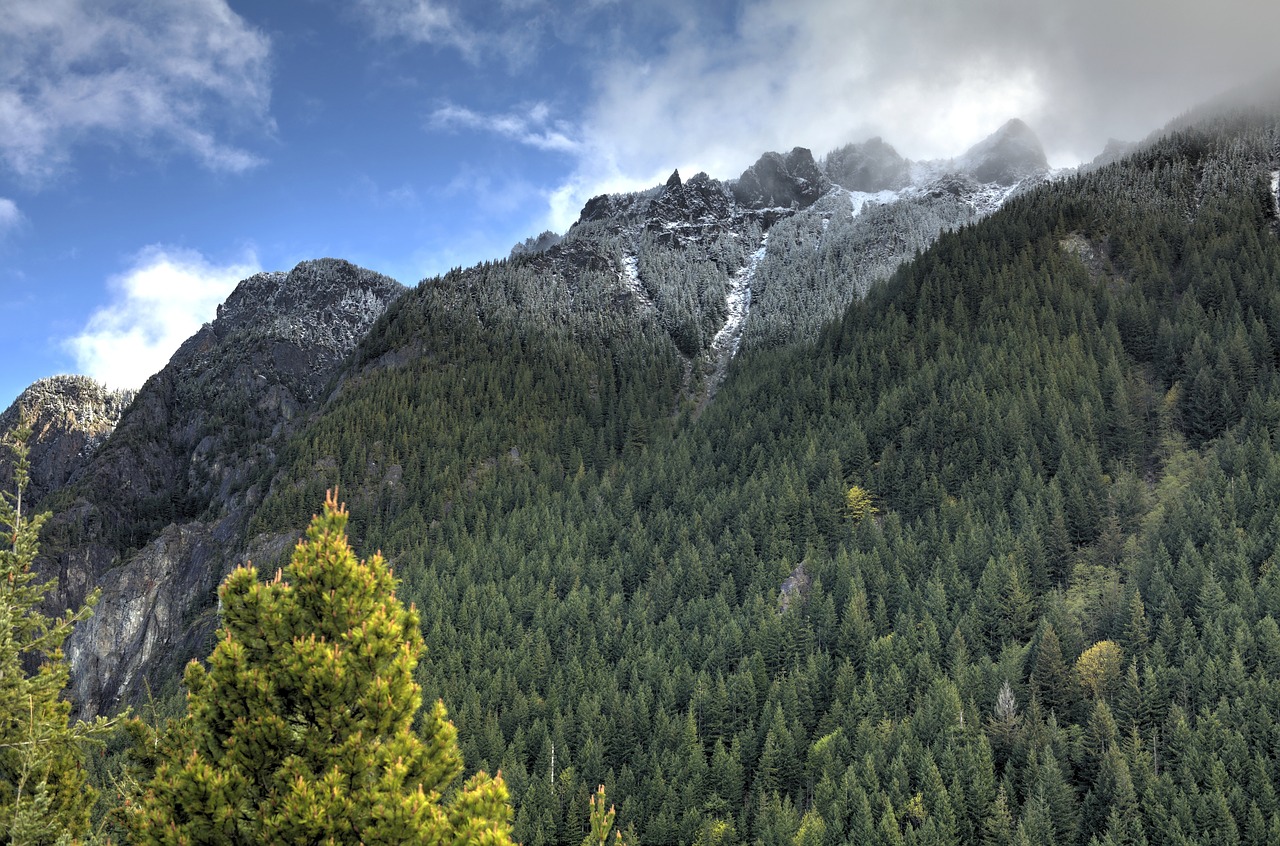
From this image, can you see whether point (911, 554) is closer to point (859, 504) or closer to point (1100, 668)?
point (859, 504)

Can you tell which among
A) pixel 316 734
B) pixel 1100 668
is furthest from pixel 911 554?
pixel 316 734

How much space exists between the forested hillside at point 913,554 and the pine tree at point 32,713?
5963 cm

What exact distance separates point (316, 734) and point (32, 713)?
8.18m

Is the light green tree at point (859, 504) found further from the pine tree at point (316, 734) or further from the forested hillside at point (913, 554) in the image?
the pine tree at point (316, 734)

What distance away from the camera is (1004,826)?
64.6 meters

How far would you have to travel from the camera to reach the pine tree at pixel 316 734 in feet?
48.0

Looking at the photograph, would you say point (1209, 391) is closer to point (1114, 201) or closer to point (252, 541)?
point (1114, 201)

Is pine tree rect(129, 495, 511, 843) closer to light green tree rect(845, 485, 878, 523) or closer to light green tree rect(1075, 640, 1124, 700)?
light green tree rect(1075, 640, 1124, 700)

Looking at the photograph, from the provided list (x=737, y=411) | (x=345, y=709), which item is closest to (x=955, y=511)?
(x=737, y=411)

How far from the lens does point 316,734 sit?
15.5 meters

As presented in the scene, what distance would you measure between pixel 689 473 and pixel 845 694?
7258 cm

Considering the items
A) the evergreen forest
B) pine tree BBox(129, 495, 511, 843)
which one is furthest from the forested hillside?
pine tree BBox(129, 495, 511, 843)

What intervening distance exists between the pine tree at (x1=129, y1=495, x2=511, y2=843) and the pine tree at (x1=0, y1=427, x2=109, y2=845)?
16.6ft

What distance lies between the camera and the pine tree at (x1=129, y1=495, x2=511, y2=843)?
1462 cm
